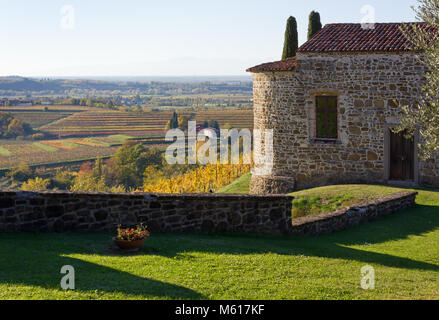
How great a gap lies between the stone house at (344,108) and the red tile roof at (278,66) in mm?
43

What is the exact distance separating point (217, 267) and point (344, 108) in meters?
14.1

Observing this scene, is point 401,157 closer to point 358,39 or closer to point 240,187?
point 358,39

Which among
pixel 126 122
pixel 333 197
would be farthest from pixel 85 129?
pixel 333 197

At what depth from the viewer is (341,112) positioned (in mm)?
22469

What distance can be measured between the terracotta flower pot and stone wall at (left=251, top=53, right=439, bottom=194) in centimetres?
1361

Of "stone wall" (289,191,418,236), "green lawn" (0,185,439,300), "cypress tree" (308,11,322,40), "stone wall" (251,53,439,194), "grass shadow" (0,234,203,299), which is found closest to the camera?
"grass shadow" (0,234,203,299)

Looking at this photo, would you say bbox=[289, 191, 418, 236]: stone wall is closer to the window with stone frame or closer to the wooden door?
the wooden door

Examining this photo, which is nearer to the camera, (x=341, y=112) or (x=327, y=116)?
(x=341, y=112)

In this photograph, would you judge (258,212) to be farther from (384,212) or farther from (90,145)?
(90,145)

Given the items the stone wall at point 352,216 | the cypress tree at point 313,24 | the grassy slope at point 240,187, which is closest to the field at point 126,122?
the grassy slope at point 240,187

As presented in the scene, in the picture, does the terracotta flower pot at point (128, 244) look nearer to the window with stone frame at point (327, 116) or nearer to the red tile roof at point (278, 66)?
the window with stone frame at point (327, 116)

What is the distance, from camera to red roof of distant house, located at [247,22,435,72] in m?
21.6

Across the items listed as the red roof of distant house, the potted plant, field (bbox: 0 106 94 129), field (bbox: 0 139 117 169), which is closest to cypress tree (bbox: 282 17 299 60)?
the red roof of distant house

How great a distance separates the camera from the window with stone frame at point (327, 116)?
22656 millimetres
